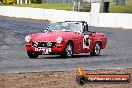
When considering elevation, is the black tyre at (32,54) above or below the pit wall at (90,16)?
above

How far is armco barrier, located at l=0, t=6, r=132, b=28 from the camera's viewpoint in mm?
39500

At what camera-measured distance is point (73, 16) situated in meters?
44.3

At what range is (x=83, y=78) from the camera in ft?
13.9

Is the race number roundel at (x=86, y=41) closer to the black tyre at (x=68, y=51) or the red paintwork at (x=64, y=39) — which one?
the red paintwork at (x=64, y=39)

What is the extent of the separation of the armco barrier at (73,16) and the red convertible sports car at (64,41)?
21599mm

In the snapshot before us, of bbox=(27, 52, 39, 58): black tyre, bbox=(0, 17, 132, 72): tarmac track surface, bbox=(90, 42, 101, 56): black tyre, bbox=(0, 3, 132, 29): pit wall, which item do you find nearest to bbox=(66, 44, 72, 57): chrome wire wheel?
bbox=(0, 17, 132, 72): tarmac track surface

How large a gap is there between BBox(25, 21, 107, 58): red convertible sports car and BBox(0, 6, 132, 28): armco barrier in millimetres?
21599

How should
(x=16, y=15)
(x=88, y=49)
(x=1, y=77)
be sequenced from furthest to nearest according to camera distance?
1. (x=16, y=15)
2. (x=88, y=49)
3. (x=1, y=77)

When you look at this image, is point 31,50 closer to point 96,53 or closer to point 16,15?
point 96,53

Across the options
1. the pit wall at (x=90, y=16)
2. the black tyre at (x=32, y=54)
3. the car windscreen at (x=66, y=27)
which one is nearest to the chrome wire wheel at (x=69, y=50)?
the car windscreen at (x=66, y=27)

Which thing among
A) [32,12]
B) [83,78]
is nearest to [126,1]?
[32,12]

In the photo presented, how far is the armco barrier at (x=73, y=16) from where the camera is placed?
39.5m

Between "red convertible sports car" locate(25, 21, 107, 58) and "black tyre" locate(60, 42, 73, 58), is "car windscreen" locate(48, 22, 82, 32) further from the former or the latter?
"black tyre" locate(60, 42, 73, 58)

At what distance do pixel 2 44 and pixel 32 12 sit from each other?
3026cm
